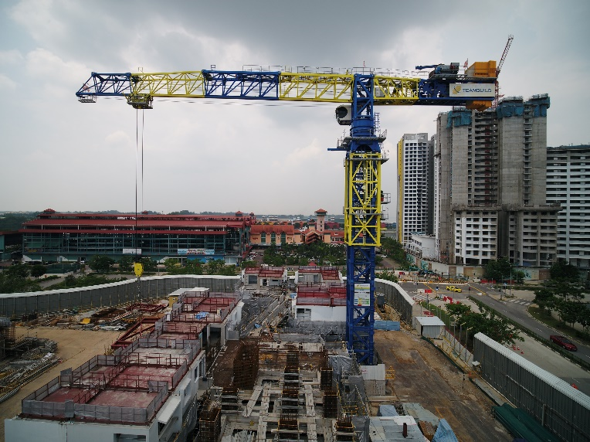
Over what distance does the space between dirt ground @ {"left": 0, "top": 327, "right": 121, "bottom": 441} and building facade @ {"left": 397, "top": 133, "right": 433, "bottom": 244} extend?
6606cm

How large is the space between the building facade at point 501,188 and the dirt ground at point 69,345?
1778 inches

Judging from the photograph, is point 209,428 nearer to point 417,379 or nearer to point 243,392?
point 243,392

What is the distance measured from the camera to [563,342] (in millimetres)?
21812

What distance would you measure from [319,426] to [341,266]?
1782 inches

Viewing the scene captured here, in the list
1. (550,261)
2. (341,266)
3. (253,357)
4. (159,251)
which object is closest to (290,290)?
(253,357)

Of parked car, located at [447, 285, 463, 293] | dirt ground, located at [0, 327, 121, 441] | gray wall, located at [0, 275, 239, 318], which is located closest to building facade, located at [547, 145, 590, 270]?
parked car, located at [447, 285, 463, 293]

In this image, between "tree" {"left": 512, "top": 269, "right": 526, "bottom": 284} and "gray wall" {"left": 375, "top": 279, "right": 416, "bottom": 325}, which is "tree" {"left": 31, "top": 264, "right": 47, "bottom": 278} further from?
"tree" {"left": 512, "top": 269, "right": 526, "bottom": 284}

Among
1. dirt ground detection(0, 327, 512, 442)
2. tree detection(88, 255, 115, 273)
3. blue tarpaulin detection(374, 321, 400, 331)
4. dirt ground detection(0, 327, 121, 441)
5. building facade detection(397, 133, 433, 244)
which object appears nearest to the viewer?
dirt ground detection(0, 327, 512, 442)

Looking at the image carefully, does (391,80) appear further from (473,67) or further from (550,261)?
(550,261)

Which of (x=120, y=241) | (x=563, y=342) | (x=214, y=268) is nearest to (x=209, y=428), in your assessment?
(x=563, y=342)

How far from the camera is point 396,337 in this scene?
2119 cm

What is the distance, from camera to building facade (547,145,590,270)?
46906 millimetres

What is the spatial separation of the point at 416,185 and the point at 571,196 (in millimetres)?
29928

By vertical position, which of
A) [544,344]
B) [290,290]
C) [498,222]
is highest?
[498,222]
